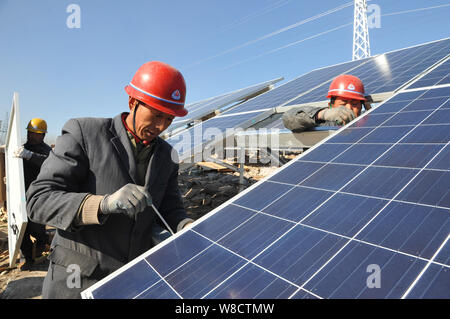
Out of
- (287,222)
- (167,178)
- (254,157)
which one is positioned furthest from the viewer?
(254,157)

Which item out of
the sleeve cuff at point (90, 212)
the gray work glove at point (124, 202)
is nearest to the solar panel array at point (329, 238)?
the gray work glove at point (124, 202)

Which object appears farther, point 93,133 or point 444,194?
point 93,133

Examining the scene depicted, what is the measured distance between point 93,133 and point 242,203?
1.40 metres

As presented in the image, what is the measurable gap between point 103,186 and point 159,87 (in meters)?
0.96

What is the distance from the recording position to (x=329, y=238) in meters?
1.67

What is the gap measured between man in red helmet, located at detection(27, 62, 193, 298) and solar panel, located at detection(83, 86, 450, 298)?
58 centimetres

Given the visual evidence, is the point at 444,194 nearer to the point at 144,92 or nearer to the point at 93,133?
the point at 144,92

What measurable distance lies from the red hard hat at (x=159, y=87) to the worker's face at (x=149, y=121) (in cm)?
7

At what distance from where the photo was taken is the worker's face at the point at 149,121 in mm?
2385

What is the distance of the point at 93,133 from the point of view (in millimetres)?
2336

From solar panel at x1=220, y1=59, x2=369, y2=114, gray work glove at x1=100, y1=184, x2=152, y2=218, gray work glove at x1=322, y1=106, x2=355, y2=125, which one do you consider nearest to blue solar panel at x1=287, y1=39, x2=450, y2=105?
solar panel at x1=220, y1=59, x2=369, y2=114

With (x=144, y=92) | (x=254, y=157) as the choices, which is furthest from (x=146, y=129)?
(x=254, y=157)

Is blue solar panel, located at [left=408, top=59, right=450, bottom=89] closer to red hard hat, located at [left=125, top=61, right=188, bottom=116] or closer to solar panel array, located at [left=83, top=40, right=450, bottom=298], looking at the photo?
solar panel array, located at [left=83, top=40, right=450, bottom=298]

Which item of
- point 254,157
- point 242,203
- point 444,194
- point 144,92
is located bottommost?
point 254,157
